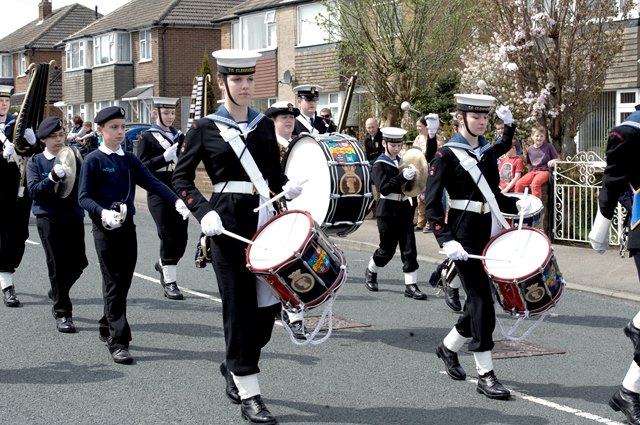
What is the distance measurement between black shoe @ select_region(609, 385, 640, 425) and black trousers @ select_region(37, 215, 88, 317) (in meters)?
5.08

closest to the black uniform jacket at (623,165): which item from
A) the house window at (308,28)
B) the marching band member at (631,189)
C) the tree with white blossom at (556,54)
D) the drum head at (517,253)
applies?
the marching band member at (631,189)

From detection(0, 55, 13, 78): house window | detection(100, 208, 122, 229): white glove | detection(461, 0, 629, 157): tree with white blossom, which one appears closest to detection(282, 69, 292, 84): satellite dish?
detection(461, 0, 629, 157): tree with white blossom

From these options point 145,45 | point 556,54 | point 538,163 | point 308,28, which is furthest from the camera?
point 145,45

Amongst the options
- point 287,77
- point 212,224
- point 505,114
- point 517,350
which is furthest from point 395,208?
point 287,77

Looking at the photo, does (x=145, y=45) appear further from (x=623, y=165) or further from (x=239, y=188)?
(x=623, y=165)

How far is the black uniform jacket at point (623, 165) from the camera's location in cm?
598

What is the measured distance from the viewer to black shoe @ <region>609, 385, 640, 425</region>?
234 inches

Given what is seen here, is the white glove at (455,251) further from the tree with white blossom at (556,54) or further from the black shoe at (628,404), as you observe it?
the tree with white blossom at (556,54)

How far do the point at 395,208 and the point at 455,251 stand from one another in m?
4.10

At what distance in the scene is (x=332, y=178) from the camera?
9078 mm

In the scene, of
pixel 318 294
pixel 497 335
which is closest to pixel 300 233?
pixel 318 294

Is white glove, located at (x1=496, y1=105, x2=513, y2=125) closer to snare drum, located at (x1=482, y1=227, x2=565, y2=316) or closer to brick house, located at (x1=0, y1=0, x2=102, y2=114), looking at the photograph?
snare drum, located at (x1=482, y1=227, x2=565, y2=316)

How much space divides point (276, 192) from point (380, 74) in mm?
16511

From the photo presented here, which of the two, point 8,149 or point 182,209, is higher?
point 8,149
